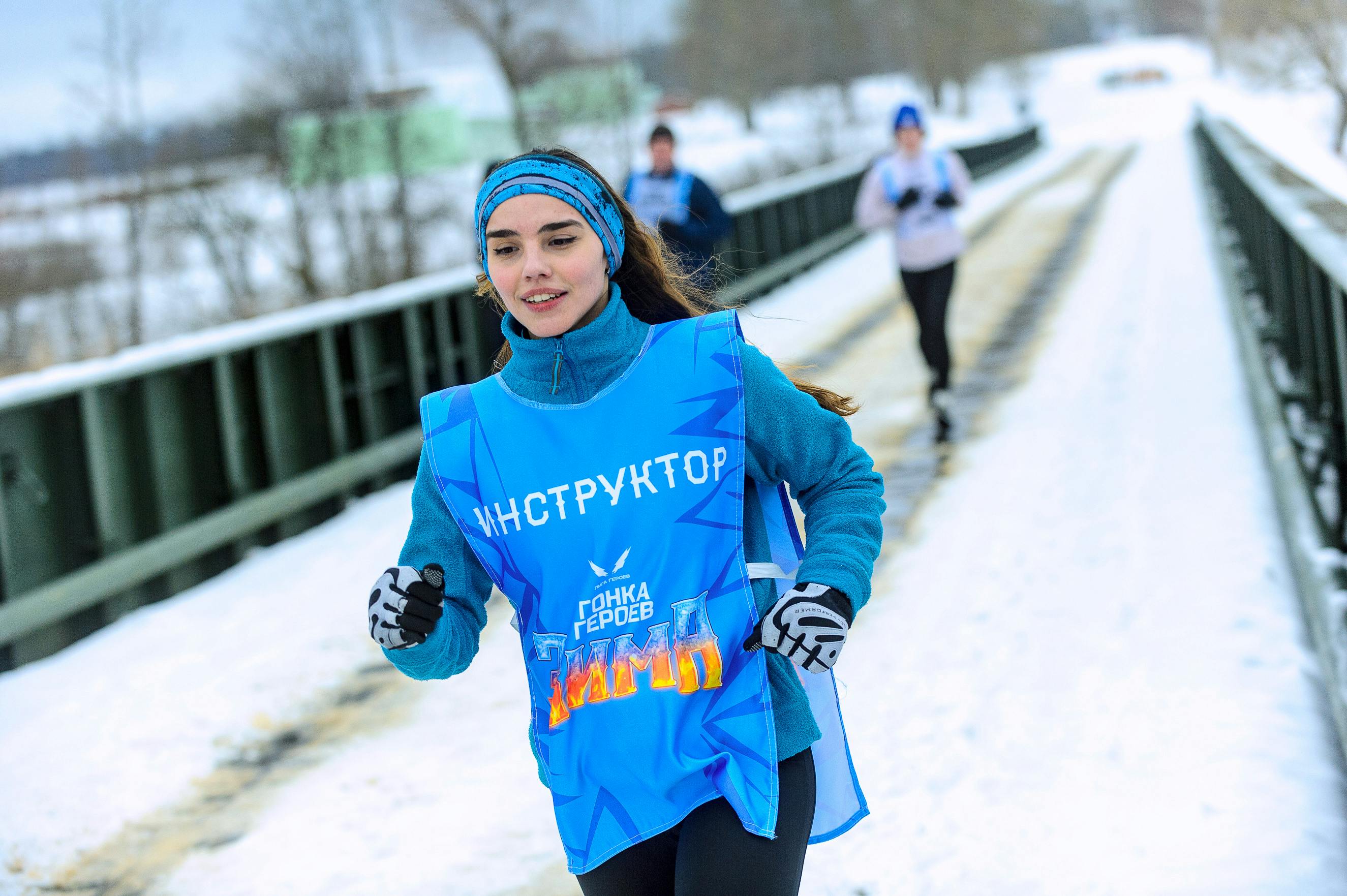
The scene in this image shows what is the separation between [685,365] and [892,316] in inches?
507

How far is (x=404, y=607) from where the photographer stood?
203 centimetres

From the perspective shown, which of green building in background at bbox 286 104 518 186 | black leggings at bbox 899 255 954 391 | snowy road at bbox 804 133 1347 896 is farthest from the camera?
green building in background at bbox 286 104 518 186

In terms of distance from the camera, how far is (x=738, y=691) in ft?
6.74

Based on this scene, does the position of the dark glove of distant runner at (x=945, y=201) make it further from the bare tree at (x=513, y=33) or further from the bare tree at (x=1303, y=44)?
the bare tree at (x=513, y=33)

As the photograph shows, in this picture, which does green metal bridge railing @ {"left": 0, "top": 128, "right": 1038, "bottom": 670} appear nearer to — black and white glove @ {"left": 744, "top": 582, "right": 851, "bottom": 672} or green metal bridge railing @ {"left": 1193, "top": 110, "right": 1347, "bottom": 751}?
green metal bridge railing @ {"left": 1193, "top": 110, "right": 1347, "bottom": 751}

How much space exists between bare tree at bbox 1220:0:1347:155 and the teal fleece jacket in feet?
11.7

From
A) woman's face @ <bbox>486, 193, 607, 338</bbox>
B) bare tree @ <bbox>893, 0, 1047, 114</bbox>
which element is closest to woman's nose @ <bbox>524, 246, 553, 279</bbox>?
woman's face @ <bbox>486, 193, 607, 338</bbox>

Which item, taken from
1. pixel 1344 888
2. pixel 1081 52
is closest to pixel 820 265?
pixel 1344 888

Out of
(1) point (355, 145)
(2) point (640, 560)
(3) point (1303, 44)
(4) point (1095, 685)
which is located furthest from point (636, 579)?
(1) point (355, 145)

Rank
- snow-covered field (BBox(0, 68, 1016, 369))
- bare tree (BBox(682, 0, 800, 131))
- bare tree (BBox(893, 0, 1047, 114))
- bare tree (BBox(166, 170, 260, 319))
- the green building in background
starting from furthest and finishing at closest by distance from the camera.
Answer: bare tree (BBox(893, 0, 1047, 114)) → bare tree (BBox(682, 0, 800, 131)) → the green building in background → bare tree (BBox(166, 170, 260, 319)) → snow-covered field (BBox(0, 68, 1016, 369))

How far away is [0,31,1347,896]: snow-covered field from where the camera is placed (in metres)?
3.81

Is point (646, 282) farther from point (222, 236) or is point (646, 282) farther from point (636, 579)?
point (222, 236)

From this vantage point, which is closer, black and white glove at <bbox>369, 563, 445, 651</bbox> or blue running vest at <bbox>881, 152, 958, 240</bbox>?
black and white glove at <bbox>369, 563, 445, 651</bbox>

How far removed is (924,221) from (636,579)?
7308 mm
